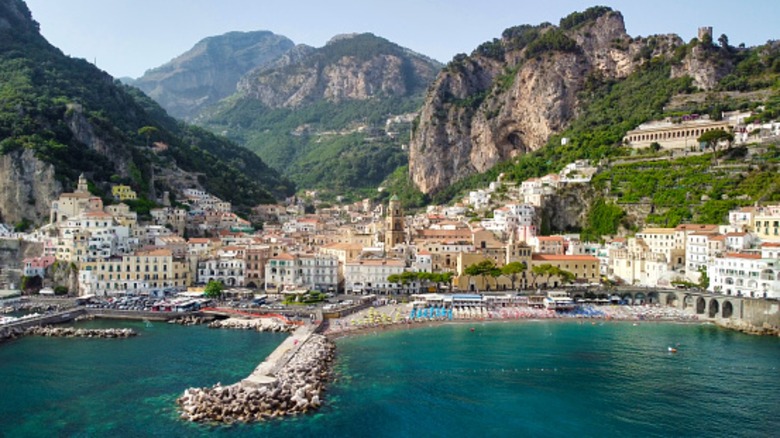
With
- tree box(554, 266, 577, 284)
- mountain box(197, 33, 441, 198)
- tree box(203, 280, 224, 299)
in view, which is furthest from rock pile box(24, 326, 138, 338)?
mountain box(197, 33, 441, 198)

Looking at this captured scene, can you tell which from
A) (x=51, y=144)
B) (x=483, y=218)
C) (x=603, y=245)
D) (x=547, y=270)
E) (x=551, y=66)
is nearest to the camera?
(x=547, y=270)

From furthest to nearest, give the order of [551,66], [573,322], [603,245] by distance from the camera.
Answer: [551,66] < [603,245] < [573,322]

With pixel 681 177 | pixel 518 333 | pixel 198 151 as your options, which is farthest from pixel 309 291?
pixel 198 151

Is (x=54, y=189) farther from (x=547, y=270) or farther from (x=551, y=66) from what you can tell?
(x=551, y=66)

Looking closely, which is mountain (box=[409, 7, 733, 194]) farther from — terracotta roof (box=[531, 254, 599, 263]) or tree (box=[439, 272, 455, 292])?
tree (box=[439, 272, 455, 292])

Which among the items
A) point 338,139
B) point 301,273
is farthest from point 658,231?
point 338,139
